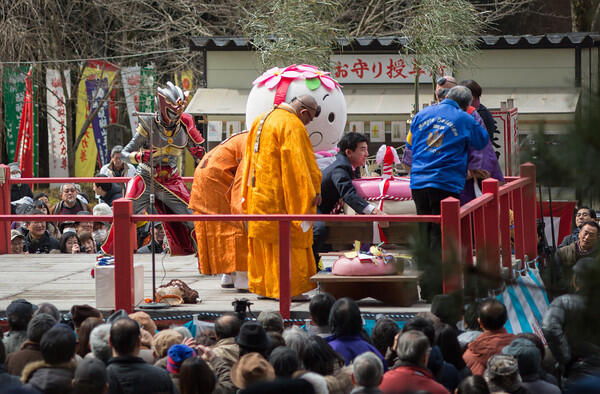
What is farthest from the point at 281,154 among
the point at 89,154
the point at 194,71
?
the point at 89,154

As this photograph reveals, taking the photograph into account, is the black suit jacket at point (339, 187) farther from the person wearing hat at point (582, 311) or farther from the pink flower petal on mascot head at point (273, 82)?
the person wearing hat at point (582, 311)

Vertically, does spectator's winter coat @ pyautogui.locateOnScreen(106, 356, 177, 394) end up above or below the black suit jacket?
below

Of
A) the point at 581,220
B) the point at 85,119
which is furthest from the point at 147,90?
the point at 581,220

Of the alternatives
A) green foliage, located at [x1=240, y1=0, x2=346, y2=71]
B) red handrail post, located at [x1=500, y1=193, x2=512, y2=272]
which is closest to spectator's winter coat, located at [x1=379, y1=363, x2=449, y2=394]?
red handrail post, located at [x1=500, y1=193, x2=512, y2=272]

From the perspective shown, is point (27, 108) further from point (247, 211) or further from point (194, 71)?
point (247, 211)

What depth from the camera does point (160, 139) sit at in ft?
31.5

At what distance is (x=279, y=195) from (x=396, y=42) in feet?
35.2

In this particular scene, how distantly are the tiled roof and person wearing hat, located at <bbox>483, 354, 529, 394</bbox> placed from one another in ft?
43.1

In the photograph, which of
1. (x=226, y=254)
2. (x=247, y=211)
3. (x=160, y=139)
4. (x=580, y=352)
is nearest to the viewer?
(x=580, y=352)

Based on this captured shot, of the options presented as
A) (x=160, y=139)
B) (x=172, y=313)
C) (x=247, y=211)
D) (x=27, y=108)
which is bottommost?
(x=172, y=313)

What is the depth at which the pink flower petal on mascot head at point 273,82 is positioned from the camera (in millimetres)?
8391

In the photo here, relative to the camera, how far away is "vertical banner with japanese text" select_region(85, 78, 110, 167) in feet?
72.5

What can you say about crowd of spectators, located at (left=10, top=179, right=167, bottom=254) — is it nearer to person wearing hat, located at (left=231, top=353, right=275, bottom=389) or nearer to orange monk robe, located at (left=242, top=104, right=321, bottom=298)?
orange monk robe, located at (left=242, top=104, right=321, bottom=298)

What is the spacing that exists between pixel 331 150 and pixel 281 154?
1.36m
